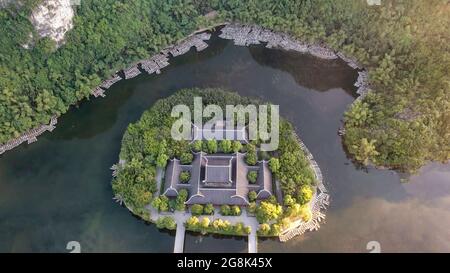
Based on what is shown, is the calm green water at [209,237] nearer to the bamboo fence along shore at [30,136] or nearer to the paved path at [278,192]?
the bamboo fence along shore at [30,136]

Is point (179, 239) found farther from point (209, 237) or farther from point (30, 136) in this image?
point (30, 136)

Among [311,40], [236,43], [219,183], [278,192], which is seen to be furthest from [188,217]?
[311,40]

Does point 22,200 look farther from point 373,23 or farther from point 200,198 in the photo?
point 373,23

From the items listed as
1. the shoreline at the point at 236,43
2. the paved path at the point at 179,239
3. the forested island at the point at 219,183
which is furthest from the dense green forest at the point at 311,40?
the paved path at the point at 179,239

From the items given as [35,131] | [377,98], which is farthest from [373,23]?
[35,131]

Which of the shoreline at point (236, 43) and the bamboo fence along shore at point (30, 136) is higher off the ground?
the shoreline at point (236, 43)

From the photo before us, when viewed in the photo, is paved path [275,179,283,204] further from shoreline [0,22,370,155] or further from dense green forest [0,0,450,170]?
shoreline [0,22,370,155]
